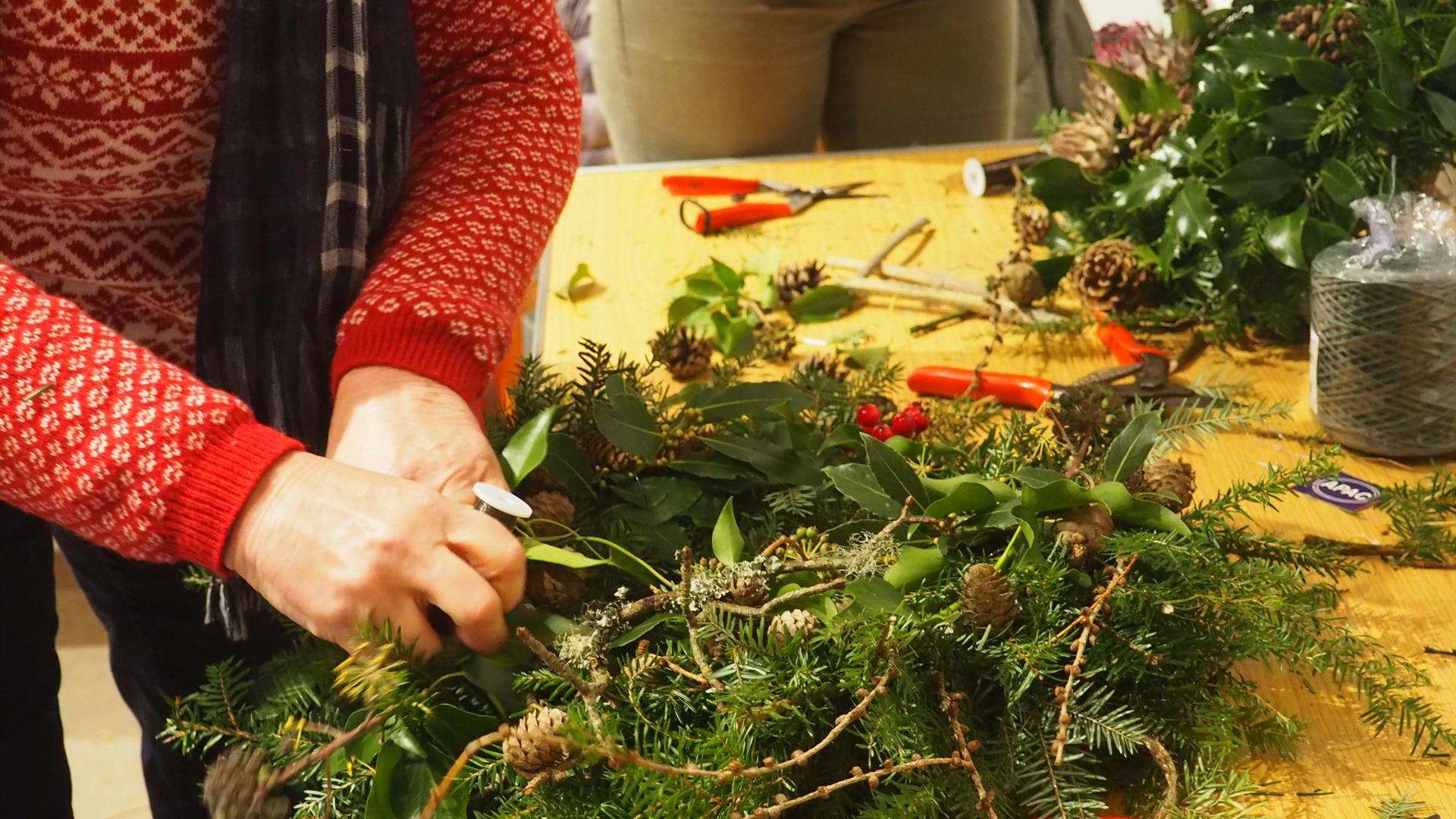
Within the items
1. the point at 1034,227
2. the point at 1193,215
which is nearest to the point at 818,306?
the point at 1034,227

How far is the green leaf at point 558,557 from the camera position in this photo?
655 millimetres

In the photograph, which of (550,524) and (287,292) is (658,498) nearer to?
(550,524)

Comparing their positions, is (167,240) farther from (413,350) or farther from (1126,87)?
(1126,87)

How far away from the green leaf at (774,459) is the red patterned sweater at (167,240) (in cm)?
17

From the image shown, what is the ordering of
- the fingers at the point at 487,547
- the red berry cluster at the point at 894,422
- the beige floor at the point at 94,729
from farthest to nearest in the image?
1. the beige floor at the point at 94,729
2. the red berry cluster at the point at 894,422
3. the fingers at the point at 487,547

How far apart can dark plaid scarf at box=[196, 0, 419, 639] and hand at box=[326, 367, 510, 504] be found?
17 centimetres

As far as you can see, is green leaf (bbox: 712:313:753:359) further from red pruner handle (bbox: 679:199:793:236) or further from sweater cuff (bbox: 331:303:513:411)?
sweater cuff (bbox: 331:303:513:411)

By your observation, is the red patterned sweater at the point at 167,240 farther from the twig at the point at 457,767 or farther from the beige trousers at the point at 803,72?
the beige trousers at the point at 803,72

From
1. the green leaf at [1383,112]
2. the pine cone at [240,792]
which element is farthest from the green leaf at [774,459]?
the green leaf at [1383,112]

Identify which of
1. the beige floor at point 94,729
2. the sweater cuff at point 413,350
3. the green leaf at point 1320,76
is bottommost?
the beige floor at point 94,729

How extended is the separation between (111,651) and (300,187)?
1.69ft

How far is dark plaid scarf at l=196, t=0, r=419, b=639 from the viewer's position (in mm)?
842

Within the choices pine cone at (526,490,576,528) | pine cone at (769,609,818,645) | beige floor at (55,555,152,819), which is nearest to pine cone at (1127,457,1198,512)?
pine cone at (769,609,818,645)

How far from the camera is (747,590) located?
2.09 feet
